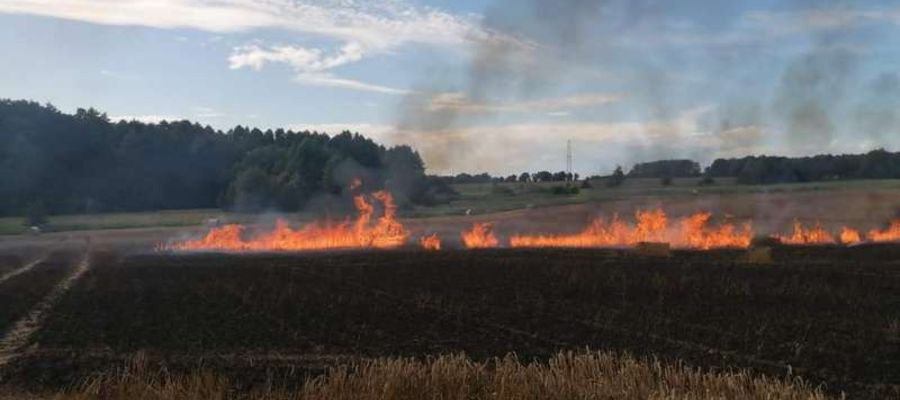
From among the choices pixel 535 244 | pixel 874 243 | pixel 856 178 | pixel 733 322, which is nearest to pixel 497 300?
pixel 733 322

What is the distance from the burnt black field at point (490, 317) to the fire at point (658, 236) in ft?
54.7

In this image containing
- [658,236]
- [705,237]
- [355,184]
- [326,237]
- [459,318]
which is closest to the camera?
[459,318]

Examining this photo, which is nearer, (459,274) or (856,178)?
(459,274)

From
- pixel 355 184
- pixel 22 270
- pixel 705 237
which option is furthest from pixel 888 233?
pixel 22 270

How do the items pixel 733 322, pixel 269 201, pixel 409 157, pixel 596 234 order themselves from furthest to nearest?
pixel 269 201 → pixel 409 157 → pixel 596 234 → pixel 733 322

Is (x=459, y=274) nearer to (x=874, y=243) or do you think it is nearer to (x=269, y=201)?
(x=874, y=243)

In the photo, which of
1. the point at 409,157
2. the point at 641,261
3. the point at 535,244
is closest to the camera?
the point at 641,261

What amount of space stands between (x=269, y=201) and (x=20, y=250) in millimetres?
32826

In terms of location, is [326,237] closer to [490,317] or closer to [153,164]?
[490,317]

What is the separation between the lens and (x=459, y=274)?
39188 millimetres

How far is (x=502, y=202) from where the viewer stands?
394ft

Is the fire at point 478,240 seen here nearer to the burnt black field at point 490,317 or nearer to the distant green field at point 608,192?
the burnt black field at point 490,317

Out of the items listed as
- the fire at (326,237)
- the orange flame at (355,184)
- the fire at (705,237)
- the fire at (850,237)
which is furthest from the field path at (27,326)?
the fire at (850,237)

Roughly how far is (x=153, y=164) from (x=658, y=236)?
9861 cm
